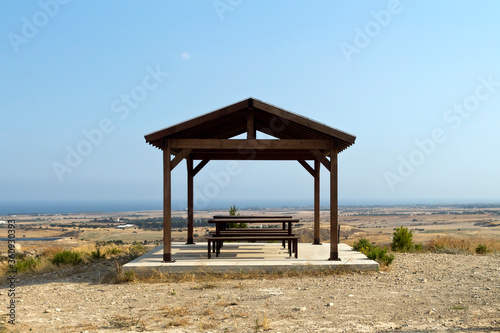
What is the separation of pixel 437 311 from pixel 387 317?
814 millimetres

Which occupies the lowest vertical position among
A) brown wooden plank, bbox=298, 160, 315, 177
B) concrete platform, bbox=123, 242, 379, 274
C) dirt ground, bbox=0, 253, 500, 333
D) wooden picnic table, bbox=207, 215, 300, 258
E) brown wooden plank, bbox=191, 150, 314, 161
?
dirt ground, bbox=0, 253, 500, 333

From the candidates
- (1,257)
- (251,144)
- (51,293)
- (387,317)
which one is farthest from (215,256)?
(1,257)

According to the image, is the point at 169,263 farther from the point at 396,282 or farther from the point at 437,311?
the point at 437,311

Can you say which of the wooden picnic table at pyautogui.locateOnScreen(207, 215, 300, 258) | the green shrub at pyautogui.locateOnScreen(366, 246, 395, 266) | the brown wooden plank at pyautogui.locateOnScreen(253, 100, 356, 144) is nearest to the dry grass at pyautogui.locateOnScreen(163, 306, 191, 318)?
the wooden picnic table at pyautogui.locateOnScreen(207, 215, 300, 258)

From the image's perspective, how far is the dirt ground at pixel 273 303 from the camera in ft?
18.5

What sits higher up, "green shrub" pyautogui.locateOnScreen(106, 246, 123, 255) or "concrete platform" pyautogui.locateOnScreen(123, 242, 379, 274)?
"concrete platform" pyautogui.locateOnScreen(123, 242, 379, 274)

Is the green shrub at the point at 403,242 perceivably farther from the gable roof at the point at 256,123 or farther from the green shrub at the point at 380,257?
the gable roof at the point at 256,123

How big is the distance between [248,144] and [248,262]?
261cm

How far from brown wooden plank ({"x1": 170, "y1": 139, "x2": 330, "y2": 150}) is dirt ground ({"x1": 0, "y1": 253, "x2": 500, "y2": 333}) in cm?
288

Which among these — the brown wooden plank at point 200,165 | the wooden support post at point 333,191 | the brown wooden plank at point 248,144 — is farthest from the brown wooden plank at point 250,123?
the brown wooden plank at point 200,165

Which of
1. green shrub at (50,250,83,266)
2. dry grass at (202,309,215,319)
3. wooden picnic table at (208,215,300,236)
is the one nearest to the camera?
dry grass at (202,309,215,319)

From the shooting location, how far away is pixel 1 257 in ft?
50.6

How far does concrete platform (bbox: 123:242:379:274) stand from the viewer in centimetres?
926

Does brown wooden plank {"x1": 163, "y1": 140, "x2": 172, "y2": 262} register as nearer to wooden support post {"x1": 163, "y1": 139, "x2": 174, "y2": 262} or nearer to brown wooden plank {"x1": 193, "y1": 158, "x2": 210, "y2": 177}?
wooden support post {"x1": 163, "y1": 139, "x2": 174, "y2": 262}
